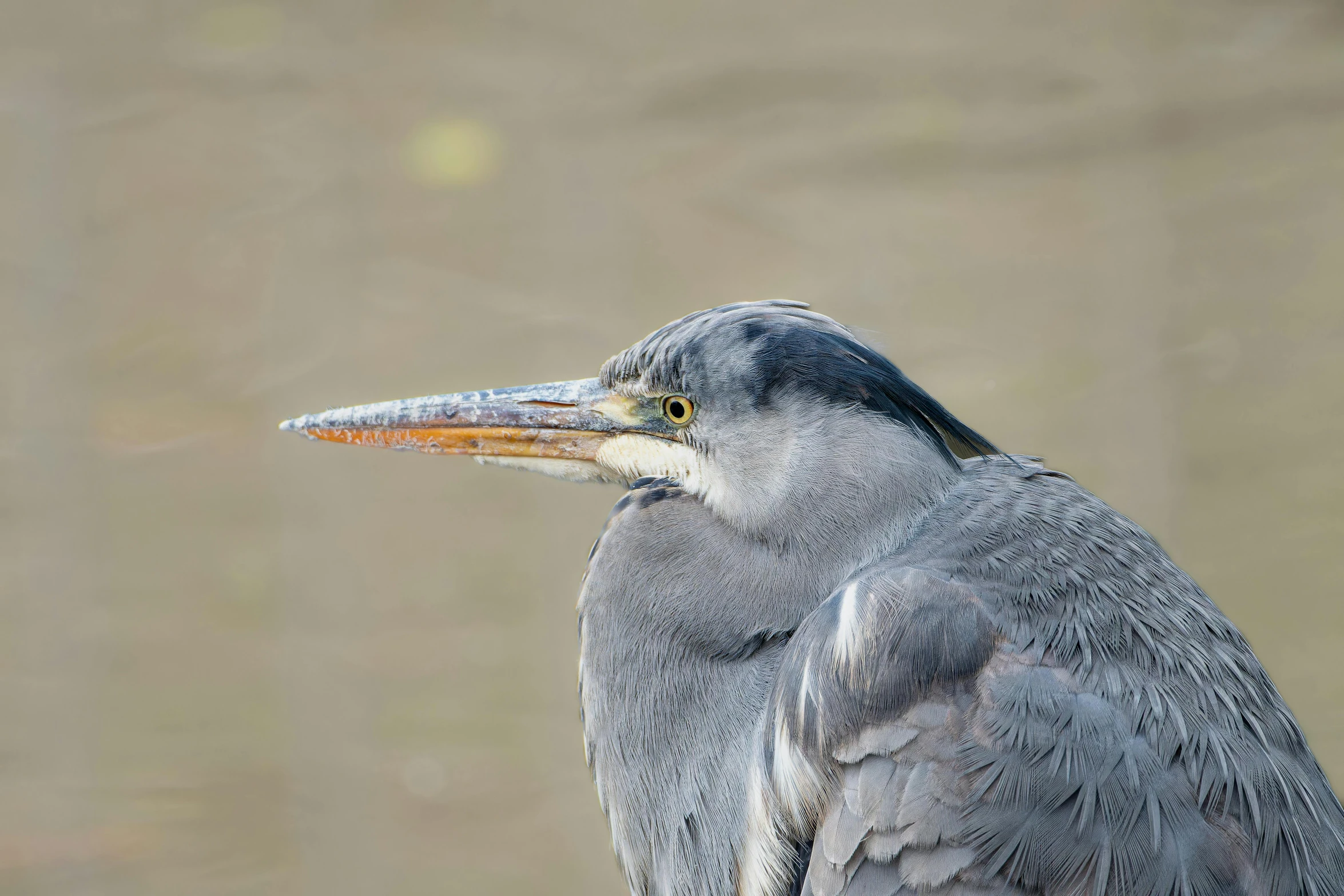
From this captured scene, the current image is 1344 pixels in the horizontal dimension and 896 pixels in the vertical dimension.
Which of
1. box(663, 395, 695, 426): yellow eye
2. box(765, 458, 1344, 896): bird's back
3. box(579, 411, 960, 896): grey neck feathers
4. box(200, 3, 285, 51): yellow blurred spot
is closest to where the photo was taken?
box(765, 458, 1344, 896): bird's back

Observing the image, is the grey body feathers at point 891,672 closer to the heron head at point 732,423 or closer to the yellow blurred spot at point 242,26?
the heron head at point 732,423

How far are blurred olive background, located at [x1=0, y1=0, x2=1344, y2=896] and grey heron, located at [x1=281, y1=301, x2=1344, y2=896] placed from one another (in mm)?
1087

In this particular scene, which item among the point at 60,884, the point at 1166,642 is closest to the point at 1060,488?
the point at 1166,642

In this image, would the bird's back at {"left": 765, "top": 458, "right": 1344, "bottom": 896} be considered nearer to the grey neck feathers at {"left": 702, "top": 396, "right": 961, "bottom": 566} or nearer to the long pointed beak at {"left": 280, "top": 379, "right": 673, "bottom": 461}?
the grey neck feathers at {"left": 702, "top": 396, "right": 961, "bottom": 566}

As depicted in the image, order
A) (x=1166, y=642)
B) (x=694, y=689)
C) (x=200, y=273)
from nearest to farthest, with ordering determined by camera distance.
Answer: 1. (x=1166, y=642)
2. (x=694, y=689)
3. (x=200, y=273)

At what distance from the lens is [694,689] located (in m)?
1.29

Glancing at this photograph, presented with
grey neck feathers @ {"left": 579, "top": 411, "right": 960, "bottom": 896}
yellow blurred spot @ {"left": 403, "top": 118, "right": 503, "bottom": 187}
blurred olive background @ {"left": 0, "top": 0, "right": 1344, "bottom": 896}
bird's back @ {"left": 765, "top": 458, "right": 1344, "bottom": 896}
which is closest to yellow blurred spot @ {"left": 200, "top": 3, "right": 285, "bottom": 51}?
blurred olive background @ {"left": 0, "top": 0, "right": 1344, "bottom": 896}

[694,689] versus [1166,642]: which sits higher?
[1166,642]

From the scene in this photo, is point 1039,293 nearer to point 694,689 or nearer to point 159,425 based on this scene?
point 694,689

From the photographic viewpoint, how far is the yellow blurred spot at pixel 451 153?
8.16 ft

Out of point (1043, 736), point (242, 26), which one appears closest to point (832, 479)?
point (1043, 736)

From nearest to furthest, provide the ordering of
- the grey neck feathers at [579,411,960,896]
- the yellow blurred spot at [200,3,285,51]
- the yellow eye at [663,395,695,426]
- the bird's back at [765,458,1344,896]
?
the bird's back at [765,458,1344,896]
the grey neck feathers at [579,411,960,896]
the yellow eye at [663,395,695,426]
the yellow blurred spot at [200,3,285,51]

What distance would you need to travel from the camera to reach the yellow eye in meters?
1.37

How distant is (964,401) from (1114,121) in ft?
2.59
